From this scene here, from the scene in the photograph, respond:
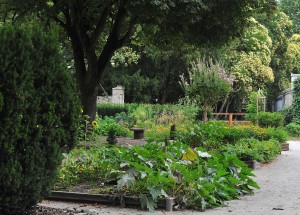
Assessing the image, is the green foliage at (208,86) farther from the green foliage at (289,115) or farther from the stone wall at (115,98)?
the stone wall at (115,98)

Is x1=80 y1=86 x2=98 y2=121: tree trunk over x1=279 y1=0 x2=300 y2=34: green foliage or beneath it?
beneath

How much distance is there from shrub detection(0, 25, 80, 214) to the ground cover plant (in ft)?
6.00

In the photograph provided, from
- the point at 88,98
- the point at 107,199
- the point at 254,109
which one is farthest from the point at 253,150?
the point at 254,109

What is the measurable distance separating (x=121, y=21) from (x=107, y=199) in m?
12.2

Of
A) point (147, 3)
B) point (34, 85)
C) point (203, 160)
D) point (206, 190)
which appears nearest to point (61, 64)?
point (34, 85)

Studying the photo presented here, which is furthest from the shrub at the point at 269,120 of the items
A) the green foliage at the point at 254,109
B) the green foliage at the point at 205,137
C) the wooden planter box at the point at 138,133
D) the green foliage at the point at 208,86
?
the green foliage at the point at 205,137

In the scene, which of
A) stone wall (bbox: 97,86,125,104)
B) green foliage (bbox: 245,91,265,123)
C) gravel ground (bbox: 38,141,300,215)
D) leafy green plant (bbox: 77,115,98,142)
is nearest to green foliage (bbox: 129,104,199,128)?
green foliage (bbox: 245,91,265,123)

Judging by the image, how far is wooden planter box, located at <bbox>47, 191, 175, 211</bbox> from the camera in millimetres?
7266

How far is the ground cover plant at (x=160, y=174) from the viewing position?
24.6 ft

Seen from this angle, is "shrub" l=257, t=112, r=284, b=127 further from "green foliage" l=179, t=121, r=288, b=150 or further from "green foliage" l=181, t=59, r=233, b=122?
"green foliage" l=179, t=121, r=288, b=150

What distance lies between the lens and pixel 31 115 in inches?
212

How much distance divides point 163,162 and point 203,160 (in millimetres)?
1428

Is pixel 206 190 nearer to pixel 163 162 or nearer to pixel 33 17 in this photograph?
pixel 163 162

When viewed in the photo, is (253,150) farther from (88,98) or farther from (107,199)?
(107,199)
